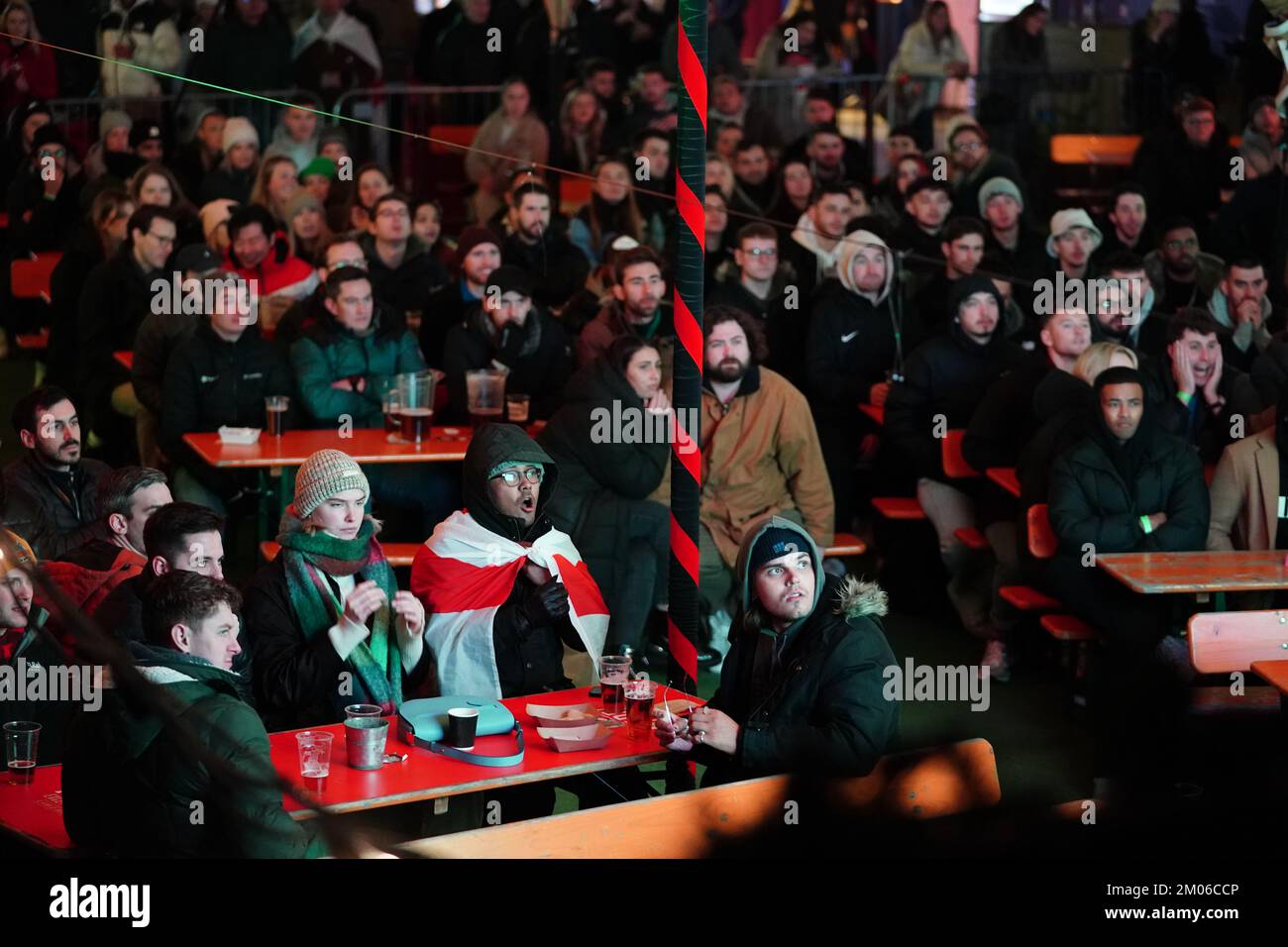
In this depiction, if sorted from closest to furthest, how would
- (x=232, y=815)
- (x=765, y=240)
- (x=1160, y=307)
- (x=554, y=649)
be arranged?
1. (x=232, y=815)
2. (x=554, y=649)
3. (x=765, y=240)
4. (x=1160, y=307)

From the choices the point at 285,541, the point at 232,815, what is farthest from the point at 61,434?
the point at 232,815

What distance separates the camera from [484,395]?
317 inches

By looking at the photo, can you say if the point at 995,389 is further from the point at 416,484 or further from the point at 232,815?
the point at 232,815

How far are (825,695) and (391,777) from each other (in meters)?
1.08

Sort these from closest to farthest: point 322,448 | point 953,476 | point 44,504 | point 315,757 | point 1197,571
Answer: point 315,757, point 44,504, point 1197,571, point 322,448, point 953,476

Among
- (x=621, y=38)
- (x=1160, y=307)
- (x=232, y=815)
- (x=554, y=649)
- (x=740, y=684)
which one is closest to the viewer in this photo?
(x=232, y=815)

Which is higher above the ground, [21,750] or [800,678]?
[800,678]

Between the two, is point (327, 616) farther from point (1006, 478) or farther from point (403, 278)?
point (403, 278)

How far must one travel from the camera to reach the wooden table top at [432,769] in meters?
4.71

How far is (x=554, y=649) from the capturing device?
5.96m

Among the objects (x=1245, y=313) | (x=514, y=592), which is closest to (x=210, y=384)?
(x=514, y=592)

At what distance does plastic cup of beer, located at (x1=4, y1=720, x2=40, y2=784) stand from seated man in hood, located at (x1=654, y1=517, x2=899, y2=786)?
154 cm

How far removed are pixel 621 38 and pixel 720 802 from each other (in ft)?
32.2

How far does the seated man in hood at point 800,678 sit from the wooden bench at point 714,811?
0.08m
